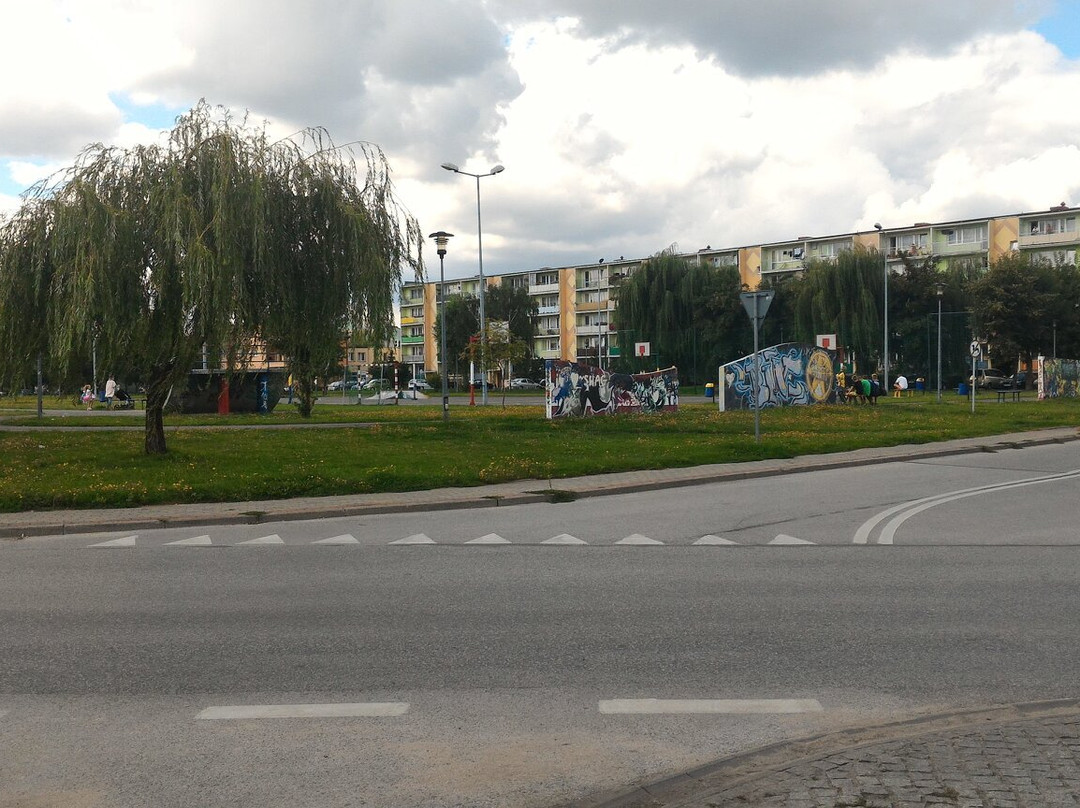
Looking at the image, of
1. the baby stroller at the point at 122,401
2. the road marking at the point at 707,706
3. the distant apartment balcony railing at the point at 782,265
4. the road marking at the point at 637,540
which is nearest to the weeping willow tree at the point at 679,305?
the distant apartment balcony railing at the point at 782,265

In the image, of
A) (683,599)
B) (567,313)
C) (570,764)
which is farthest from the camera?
(567,313)

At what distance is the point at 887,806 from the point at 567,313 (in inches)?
4438

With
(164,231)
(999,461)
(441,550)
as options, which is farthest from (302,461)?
(999,461)

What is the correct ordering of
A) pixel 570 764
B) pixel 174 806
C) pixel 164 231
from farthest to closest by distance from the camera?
pixel 164 231 < pixel 570 764 < pixel 174 806

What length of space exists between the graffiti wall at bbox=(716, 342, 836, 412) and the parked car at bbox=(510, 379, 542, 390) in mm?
50342

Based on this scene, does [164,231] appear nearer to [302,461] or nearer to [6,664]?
[302,461]

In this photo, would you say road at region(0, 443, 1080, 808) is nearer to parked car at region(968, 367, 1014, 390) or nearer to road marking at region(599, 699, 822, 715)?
road marking at region(599, 699, 822, 715)

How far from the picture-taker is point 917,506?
12.8m

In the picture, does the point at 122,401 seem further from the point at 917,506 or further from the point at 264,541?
the point at 917,506

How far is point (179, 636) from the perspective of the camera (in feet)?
21.4

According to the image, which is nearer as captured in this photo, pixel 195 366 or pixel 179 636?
pixel 179 636

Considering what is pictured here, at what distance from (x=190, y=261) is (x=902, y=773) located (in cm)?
1398

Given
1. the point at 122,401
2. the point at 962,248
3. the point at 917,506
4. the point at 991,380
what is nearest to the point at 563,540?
the point at 917,506

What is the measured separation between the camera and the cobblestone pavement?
141 inches
